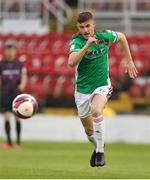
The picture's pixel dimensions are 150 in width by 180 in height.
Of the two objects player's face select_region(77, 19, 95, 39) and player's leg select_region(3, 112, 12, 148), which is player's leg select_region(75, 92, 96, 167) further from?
player's leg select_region(3, 112, 12, 148)

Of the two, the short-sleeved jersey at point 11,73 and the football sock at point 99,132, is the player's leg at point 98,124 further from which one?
the short-sleeved jersey at point 11,73

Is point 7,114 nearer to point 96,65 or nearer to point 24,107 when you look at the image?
point 24,107

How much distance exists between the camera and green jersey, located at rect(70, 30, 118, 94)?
39.8ft

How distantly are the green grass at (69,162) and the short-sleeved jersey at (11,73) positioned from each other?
140cm

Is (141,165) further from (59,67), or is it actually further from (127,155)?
(59,67)

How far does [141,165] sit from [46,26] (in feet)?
52.3

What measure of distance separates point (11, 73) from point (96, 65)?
7234 mm

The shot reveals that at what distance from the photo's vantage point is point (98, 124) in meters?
Answer: 11.9

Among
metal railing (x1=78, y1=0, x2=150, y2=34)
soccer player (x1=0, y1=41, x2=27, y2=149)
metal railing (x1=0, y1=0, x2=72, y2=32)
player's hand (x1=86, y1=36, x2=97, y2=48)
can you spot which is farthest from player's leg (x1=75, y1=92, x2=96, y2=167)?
metal railing (x1=0, y1=0, x2=72, y2=32)

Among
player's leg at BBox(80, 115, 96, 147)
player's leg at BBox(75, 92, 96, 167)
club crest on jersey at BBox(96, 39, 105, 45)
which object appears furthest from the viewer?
player's leg at BBox(80, 115, 96, 147)

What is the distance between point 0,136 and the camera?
75.0 ft

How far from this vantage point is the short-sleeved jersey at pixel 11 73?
19188 millimetres

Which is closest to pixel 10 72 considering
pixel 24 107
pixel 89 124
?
pixel 24 107

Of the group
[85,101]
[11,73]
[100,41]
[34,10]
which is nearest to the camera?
[100,41]
